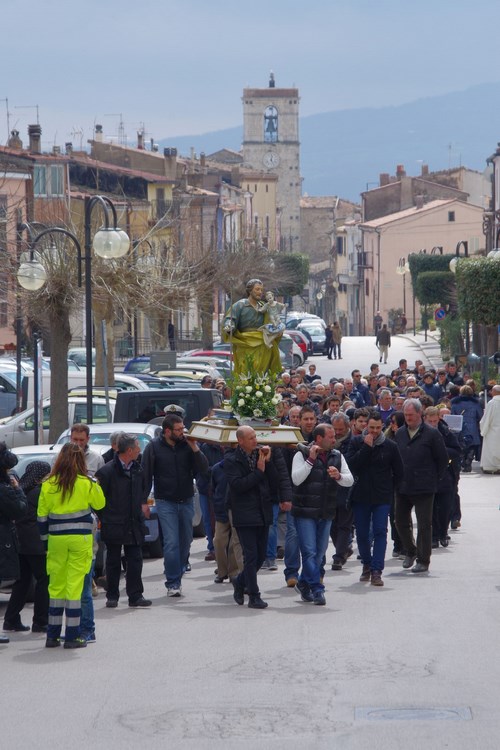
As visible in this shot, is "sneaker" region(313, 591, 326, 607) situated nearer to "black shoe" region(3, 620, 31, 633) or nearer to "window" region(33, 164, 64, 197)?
"black shoe" region(3, 620, 31, 633)

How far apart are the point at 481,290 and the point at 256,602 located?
2722 centimetres

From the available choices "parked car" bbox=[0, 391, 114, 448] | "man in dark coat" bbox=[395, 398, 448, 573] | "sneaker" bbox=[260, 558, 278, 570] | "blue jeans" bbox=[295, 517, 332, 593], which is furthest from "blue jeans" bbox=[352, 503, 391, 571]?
"parked car" bbox=[0, 391, 114, 448]

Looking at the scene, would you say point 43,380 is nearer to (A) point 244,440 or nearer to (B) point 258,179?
(A) point 244,440

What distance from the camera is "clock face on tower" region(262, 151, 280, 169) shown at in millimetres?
163375

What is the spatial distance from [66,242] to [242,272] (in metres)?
22.0

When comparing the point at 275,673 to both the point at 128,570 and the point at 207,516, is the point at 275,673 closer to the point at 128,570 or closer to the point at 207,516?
the point at 128,570

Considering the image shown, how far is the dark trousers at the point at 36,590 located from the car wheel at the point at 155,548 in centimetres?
428

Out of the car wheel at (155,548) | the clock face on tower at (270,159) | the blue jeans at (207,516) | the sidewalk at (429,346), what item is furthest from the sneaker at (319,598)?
the clock face on tower at (270,159)

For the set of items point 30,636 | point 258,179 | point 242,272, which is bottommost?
point 30,636

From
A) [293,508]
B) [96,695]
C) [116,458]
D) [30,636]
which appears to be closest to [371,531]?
[293,508]

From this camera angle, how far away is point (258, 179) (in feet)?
411

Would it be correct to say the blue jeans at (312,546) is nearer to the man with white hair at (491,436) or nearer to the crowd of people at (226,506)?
the crowd of people at (226,506)

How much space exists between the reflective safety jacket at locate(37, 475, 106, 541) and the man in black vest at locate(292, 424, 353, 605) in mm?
2480

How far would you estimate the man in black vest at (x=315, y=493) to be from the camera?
13.1 m
